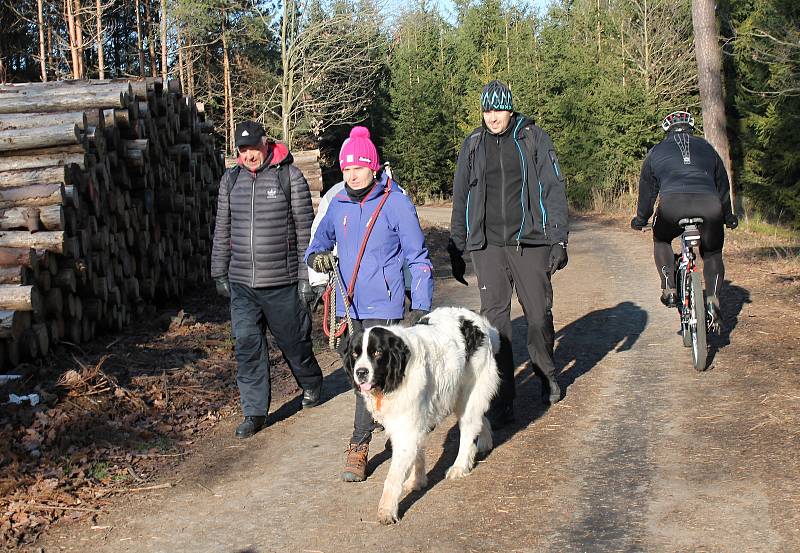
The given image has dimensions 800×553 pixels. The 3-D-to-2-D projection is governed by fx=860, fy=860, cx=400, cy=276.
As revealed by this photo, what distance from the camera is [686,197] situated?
7.98 metres

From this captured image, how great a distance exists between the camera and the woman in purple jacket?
5.69m

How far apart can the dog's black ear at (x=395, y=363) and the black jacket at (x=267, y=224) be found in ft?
7.01

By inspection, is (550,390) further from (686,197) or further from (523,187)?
(686,197)

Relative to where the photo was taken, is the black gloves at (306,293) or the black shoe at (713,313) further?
the black shoe at (713,313)

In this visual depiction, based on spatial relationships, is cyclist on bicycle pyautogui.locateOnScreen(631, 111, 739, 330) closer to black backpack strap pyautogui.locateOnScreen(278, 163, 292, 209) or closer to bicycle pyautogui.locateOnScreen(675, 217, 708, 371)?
bicycle pyautogui.locateOnScreen(675, 217, 708, 371)

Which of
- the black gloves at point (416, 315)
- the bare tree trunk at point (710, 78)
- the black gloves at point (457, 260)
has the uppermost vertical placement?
the bare tree trunk at point (710, 78)

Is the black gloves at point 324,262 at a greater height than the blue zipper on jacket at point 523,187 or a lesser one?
lesser

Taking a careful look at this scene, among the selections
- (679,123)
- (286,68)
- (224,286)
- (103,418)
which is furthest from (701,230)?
(286,68)

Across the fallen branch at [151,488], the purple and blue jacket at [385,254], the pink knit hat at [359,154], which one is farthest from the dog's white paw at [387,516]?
the pink knit hat at [359,154]

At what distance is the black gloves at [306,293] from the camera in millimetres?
6766

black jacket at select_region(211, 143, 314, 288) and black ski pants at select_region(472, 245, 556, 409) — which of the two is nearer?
black ski pants at select_region(472, 245, 556, 409)

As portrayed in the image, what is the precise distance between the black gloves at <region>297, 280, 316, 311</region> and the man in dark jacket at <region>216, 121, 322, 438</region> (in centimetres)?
2

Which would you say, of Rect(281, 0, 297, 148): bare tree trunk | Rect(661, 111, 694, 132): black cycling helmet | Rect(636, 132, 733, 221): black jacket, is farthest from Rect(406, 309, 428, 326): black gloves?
Rect(281, 0, 297, 148): bare tree trunk

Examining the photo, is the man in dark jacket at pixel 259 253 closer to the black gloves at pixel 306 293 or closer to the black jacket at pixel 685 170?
the black gloves at pixel 306 293
